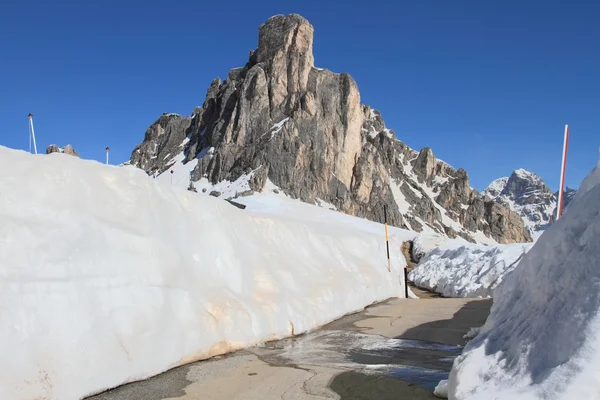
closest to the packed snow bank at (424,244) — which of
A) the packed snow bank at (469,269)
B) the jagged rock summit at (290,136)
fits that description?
the packed snow bank at (469,269)

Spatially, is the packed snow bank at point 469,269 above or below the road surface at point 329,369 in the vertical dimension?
above

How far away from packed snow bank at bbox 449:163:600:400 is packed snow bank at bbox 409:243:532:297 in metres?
15.5

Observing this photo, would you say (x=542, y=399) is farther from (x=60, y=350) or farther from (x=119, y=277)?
(x=119, y=277)

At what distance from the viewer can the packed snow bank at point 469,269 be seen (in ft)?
67.2

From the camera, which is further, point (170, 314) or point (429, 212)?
point (429, 212)

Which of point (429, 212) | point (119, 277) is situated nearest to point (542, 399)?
point (119, 277)

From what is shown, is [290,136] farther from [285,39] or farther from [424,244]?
[424,244]

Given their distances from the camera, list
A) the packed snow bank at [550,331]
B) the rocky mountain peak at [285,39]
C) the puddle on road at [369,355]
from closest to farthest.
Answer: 1. the packed snow bank at [550,331]
2. the puddle on road at [369,355]
3. the rocky mountain peak at [285,39]

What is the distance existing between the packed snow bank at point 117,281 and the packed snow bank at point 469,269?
39.8 feet

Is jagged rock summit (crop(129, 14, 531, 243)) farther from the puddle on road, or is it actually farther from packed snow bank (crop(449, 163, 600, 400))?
packed snow bank (crop(449, 163, 600, 400))

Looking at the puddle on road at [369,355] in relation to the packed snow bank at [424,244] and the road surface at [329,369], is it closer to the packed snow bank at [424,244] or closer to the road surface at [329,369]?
the road surface at [329,369]

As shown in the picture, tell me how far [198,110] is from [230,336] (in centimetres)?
12751

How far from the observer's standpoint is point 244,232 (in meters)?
10.9

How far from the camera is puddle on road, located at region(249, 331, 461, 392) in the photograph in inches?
269
